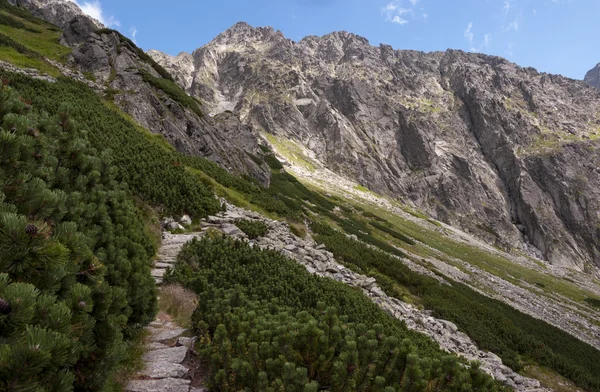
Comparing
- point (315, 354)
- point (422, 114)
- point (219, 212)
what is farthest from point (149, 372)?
point (422, 114)

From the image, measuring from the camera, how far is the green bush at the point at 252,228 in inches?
737

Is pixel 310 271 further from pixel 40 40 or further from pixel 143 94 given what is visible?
pixel 40 40

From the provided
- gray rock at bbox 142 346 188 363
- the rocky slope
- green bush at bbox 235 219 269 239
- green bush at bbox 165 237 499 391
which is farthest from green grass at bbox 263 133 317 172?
green bush at bbox 165 237 499 391

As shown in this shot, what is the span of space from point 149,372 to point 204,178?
19.9 m

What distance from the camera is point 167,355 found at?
22.7 ft

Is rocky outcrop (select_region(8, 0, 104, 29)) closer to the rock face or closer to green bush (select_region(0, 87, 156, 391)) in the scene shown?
the rock face

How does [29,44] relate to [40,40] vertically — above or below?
below

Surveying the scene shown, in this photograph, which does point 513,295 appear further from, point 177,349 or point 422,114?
point 422,114

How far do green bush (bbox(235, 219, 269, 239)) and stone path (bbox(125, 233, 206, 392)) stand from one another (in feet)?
31.7

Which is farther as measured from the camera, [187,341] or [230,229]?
[230,229]

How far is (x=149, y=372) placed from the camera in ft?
20.3

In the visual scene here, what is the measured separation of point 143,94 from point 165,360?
36.9 metres

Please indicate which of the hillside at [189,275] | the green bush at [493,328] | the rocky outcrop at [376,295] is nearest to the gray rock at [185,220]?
the hillside at [189,275]

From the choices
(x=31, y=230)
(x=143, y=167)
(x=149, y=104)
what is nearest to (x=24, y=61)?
(x=149, y=104)
